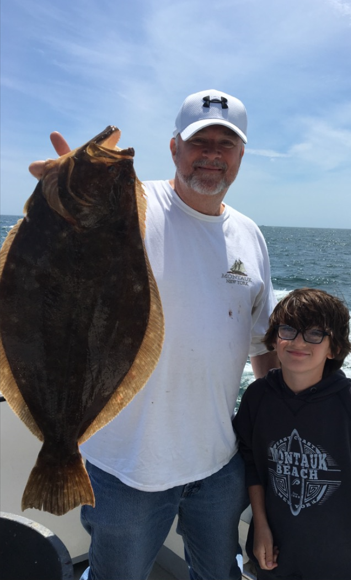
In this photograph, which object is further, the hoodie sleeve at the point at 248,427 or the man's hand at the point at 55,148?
the hoodie sleeve at the point at 248,427

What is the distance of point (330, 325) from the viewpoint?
2.54 meters

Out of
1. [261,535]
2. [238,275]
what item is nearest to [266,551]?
[261,535]

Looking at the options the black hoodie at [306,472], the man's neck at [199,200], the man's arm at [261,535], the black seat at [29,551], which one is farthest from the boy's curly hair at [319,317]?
the black seat at [29,551]

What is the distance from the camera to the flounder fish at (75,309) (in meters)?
1.65

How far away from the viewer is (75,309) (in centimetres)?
170

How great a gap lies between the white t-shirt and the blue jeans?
0.09m

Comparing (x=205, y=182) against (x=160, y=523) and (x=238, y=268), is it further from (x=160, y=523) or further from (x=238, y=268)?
(x=160, y=523)

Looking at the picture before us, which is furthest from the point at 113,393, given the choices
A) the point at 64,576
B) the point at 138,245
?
the point at 64,576

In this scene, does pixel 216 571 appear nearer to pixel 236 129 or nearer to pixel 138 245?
pixel 138 245

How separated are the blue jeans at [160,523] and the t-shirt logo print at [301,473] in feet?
0.83

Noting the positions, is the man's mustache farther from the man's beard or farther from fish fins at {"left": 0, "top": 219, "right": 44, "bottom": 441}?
fish fins at {"left": 0, "top": 219, "right": 44, "bottom": 441}

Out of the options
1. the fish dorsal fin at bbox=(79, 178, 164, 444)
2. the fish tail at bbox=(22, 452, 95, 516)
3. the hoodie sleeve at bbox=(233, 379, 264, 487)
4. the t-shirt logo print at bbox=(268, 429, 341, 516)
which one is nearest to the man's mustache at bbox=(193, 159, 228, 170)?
the fish dorsal fin at bbox=(79, 178, 164, 444)

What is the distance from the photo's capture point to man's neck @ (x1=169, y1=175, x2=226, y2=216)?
2.51 m

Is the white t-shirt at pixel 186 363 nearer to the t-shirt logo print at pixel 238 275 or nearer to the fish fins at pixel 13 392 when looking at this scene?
the t-shirt logo print at pixel 238 275
